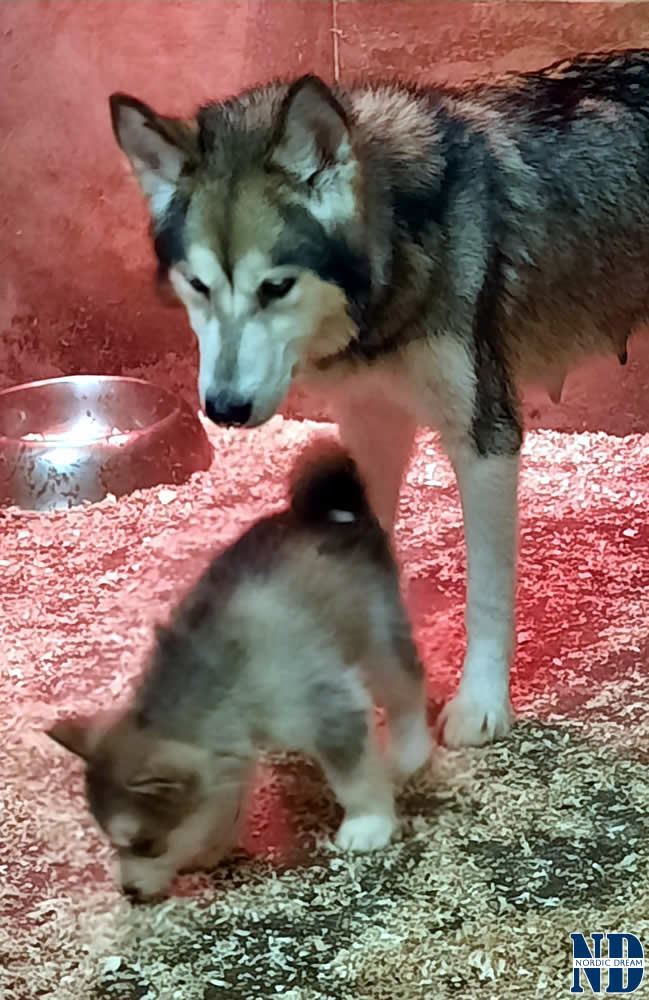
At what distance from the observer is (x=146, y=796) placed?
191 centimetres

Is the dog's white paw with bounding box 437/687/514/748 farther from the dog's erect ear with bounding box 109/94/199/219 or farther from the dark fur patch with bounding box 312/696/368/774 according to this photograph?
the dog's erect ear with bounding box 109/94/199/219

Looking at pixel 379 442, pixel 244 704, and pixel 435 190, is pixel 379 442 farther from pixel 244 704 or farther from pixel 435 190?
pixel 244 704

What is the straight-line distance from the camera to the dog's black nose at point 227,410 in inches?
84.1

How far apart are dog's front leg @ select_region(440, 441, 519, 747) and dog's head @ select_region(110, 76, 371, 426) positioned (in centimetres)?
42

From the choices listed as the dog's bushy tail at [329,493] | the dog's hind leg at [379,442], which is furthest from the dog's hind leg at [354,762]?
the dog's hind leg at [379,442]

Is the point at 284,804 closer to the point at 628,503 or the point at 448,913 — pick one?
the point at 448,913

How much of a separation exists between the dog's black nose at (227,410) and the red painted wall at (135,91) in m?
1.81

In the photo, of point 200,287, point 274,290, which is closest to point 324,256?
point 274,290

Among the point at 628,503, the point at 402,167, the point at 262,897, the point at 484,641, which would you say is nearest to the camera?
the point at 262,897

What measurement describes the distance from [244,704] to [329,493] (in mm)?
392

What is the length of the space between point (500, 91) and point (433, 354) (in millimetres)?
672

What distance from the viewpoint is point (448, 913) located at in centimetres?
200

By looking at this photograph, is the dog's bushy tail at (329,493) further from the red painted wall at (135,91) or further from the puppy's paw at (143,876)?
the red painted wall at (135,91)

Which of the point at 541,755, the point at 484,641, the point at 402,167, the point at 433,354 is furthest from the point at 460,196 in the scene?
the point at 541,755
